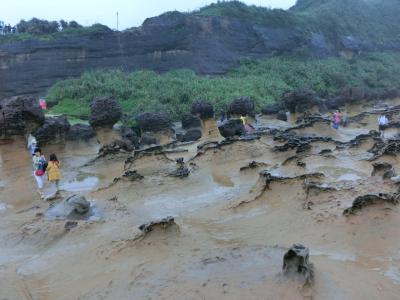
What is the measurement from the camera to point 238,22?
40094 mm

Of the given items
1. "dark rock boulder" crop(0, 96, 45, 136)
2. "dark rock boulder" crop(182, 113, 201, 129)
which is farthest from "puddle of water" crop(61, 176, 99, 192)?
"dark rock boulder" crop(182, 113, 201, 129)

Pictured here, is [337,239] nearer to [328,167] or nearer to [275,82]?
[328,167]

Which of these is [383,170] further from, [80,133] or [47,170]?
[80,133]

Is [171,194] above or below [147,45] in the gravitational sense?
below

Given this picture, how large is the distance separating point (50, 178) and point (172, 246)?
15.8ft

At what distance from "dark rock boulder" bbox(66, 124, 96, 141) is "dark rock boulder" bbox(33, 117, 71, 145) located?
58 cm

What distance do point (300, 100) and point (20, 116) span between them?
12.5 m

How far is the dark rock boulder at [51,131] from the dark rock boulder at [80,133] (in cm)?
58

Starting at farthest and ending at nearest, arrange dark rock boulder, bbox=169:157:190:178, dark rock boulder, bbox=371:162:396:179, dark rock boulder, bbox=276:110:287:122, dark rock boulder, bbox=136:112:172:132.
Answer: dark rock boulder, bbox=276:110:287:122, dark rock boulder, bbox=136:112:172:132, dark rock boulder, bbox=169:157:190:178, dark rock boulder, bbox=371:162:396:179

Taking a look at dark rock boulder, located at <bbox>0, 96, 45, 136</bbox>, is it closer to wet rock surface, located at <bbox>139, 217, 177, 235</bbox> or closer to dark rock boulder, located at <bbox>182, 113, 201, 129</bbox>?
wet rock surface, located at <bbox>139, 217, 177, 235</bbox>

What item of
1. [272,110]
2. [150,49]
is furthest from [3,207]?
[150,49]

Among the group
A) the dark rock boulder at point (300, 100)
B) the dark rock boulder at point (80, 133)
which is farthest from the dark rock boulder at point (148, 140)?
the dark rock boulder at point (300, 100)

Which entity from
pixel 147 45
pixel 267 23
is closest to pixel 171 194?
pixel 147 45

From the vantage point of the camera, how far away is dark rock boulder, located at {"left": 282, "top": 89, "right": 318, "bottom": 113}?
20906 millimetres
